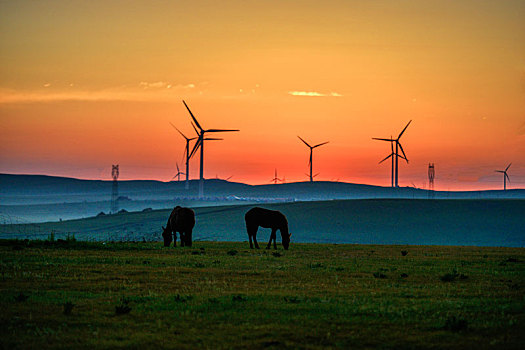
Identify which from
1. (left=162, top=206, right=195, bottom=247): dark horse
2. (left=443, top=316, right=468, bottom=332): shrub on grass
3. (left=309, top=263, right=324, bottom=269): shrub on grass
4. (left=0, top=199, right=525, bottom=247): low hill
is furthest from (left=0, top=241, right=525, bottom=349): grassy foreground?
(left=0, top=199, right=525, bottom=247): low hill

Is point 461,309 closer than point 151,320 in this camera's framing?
No

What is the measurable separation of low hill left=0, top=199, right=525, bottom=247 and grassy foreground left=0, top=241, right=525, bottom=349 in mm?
70285

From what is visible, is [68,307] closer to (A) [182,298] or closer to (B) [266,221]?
(A) [182,298]

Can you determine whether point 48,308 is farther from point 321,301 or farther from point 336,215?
point 336,215

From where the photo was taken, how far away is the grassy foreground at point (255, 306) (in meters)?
14.6

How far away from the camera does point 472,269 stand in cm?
3136

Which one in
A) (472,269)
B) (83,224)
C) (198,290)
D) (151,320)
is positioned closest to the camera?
(151,320)

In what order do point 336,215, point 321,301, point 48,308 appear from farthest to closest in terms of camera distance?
point 336,215 → point 321,301 → point 48,308

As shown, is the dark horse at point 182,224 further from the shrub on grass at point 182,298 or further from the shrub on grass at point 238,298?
the shrub on grass at point 238,298

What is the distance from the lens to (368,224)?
412 ft

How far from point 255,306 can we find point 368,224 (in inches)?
4299

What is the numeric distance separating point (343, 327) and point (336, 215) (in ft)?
400

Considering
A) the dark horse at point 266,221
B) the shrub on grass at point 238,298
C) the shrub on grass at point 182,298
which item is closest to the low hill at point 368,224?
the dark horse at point 266,221

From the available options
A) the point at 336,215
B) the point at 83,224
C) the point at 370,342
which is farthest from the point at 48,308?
the point at 83,224
